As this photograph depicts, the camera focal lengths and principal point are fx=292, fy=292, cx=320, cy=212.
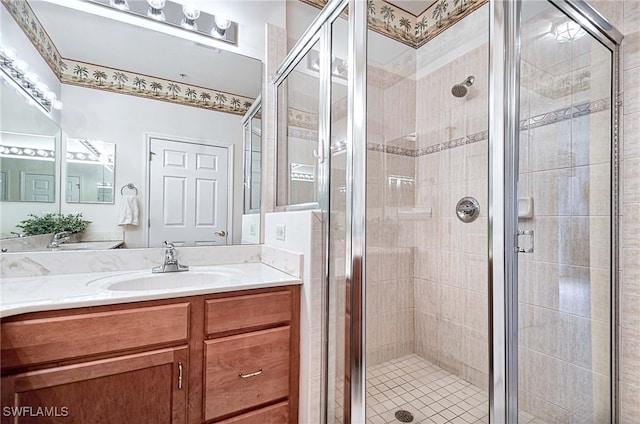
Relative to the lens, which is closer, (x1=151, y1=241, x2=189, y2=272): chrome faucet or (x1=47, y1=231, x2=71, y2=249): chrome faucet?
(x1=47, y1=231, x2=71, y2=249): chrome faucet

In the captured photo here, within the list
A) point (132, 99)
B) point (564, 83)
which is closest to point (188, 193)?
point (132, 99)

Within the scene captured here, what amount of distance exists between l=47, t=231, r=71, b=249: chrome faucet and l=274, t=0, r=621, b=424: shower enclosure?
1119 millimetres

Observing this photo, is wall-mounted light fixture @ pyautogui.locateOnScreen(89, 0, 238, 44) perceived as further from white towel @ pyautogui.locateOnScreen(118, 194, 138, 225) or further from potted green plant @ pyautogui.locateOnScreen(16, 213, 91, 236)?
potted green plant @ pyautogui.locateOnScreen(16, 213, 91, 236)

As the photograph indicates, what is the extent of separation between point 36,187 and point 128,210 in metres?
0.35

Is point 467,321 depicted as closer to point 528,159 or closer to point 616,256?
point 616,256

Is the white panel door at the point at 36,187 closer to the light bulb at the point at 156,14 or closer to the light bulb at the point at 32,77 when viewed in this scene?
the light bulb at the point at 32,77

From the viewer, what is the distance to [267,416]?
1.24m

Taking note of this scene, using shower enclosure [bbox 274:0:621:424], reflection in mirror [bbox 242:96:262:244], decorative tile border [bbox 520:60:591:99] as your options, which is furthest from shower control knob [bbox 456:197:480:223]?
reflection in mirror [bbox 242:96:262:244]

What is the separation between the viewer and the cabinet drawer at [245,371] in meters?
1.12

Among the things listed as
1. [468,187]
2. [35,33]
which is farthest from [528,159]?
[35,33]

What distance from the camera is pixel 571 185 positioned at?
1110mm

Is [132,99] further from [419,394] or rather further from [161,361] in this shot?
[419,394]

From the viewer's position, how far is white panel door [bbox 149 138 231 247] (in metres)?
1.50

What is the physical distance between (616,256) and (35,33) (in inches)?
101
